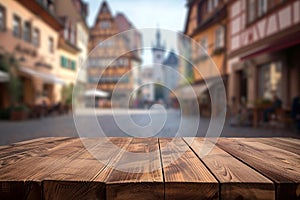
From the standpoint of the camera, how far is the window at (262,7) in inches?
336

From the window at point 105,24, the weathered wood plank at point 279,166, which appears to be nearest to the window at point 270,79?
the weathered wood plank at point 279,166

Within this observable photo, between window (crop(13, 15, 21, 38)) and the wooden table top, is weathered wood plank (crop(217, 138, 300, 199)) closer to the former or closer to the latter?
the wooden table top

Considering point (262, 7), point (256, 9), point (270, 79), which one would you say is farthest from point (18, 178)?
point (256, 9)

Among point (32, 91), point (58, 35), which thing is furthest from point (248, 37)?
point (58, 35)

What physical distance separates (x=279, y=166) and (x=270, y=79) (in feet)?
28.9

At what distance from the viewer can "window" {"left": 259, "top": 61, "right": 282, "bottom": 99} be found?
8.34 meters

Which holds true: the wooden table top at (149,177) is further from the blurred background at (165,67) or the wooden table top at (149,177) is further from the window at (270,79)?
the window at (270,79)

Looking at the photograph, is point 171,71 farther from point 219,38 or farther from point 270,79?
point 219,38

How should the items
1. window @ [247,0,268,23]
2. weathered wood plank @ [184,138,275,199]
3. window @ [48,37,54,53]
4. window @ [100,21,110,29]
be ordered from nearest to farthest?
weathered wood plank @ [184,138,275,199]
window @ [247,0,268,23]
window @ [48,37,54,53]
window @ [100,21,110,29]

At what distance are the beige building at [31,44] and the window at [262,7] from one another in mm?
7203

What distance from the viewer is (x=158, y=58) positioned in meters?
1.36

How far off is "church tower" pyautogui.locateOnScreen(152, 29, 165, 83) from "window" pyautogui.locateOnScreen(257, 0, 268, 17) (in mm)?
8262

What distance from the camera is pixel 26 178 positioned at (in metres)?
0.69

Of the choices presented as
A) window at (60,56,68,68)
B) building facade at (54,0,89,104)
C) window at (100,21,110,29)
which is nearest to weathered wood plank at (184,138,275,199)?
building facade at (54,0,89,104)
